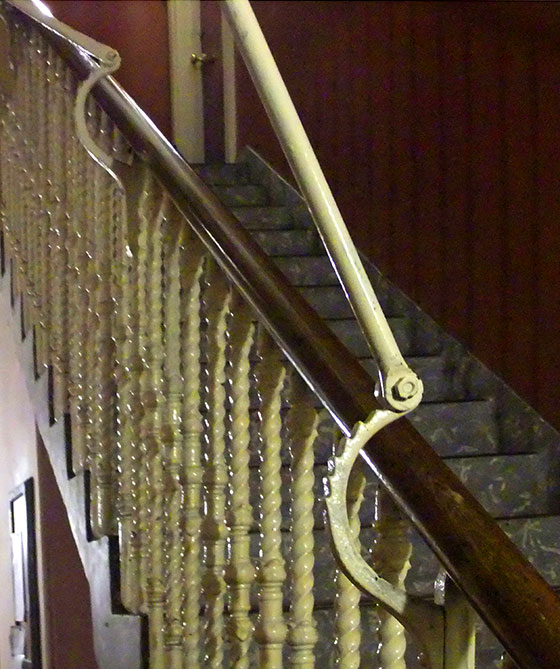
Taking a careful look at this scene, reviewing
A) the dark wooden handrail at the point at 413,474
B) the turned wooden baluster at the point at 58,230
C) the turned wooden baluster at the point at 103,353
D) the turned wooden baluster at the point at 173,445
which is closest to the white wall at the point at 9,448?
the turned wooden baluster at the point at 58,230

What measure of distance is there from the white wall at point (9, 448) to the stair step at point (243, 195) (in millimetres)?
991

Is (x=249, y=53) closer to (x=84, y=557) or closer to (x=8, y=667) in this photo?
(x=84, y=557)

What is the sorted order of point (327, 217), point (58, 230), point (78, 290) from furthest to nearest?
point (58, 230)
point (78, 290)
point (327, 217)

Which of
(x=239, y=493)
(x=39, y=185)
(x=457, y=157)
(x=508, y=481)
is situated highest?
(x=457, y=157)

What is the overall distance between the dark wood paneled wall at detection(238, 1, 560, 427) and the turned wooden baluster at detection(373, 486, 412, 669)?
63.8 inches

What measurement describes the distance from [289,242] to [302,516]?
242 cm

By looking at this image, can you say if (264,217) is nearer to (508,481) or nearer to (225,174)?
(225,174)

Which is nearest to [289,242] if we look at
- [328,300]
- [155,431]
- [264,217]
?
[264,217]

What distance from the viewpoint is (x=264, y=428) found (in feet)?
4.03

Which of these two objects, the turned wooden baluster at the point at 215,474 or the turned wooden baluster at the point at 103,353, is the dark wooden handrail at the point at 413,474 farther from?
the turned wooden baluster at the point at 103,353

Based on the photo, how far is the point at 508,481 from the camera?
2.46 m

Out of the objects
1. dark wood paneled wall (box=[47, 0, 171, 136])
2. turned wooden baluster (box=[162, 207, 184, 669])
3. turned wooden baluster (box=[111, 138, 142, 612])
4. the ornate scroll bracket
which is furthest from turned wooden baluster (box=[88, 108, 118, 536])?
dark wood paneled wall (box=[47, 0, 171, 136])

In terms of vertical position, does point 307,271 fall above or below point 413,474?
above

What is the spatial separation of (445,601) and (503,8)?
2.14 meters
